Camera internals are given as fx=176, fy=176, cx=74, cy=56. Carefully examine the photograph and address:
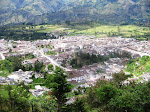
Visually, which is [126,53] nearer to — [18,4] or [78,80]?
[78,80]

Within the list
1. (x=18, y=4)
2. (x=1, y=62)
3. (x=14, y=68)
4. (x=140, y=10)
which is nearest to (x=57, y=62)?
(x=14, y=68)

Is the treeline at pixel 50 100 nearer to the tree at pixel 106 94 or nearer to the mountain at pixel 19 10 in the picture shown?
the tree at pixel 106 94

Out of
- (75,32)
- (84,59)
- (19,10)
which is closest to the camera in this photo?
(84,59)

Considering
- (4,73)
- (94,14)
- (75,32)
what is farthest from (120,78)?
(94,14)

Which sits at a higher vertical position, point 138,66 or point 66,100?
point 66,100

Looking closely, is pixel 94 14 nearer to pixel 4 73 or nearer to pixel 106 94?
pixel 4 73

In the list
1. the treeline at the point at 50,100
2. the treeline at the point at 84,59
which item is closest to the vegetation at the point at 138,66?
the treeline at the point at 84,59

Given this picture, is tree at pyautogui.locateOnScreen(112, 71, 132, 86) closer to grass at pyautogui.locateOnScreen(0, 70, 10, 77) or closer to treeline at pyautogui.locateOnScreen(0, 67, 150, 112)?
treeline at pyautogui.locateOnScreen(0, 67, 150, 112)

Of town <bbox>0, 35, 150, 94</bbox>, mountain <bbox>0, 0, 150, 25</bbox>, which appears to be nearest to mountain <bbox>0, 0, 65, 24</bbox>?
mountain <bbox>0, 0, 150, 25</bbox>
